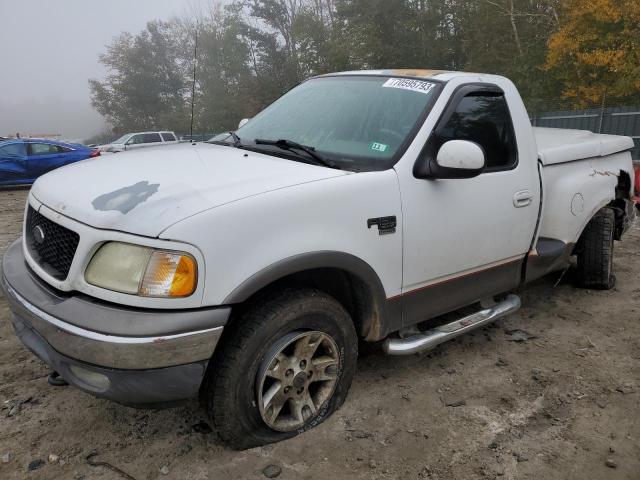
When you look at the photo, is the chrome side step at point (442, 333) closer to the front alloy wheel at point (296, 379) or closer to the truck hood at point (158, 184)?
the front alloy wheel at point (296, 379)

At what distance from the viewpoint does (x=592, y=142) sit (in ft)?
13.5

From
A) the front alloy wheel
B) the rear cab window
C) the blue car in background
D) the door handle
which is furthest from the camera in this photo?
the blue car in background

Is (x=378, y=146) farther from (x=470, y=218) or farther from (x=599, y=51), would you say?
(x=599, y=51)

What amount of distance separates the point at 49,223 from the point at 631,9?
18944 mm

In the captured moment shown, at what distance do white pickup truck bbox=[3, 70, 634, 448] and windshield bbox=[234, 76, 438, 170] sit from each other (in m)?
0.01

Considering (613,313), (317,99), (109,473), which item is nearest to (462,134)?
(317,99)

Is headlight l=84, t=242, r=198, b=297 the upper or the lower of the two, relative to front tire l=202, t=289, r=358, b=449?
upper

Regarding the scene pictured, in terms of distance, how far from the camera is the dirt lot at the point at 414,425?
2.37m

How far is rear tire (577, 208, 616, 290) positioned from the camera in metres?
4.29

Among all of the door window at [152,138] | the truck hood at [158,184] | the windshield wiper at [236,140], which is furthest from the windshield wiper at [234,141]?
the door window at [152,138]

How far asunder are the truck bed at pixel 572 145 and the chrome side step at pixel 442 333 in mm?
1067

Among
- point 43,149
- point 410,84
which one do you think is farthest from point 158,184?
point 43,149

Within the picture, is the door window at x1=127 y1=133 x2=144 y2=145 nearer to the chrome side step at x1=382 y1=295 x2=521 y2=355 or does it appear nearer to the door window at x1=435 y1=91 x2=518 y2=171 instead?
the door window at x1=435 y1=91 x2=518 y2=171

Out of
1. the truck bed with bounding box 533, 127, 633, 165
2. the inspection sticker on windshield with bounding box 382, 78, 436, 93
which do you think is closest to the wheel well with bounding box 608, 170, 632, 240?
the truck bed with bounding box 533, 127, 633, 165
